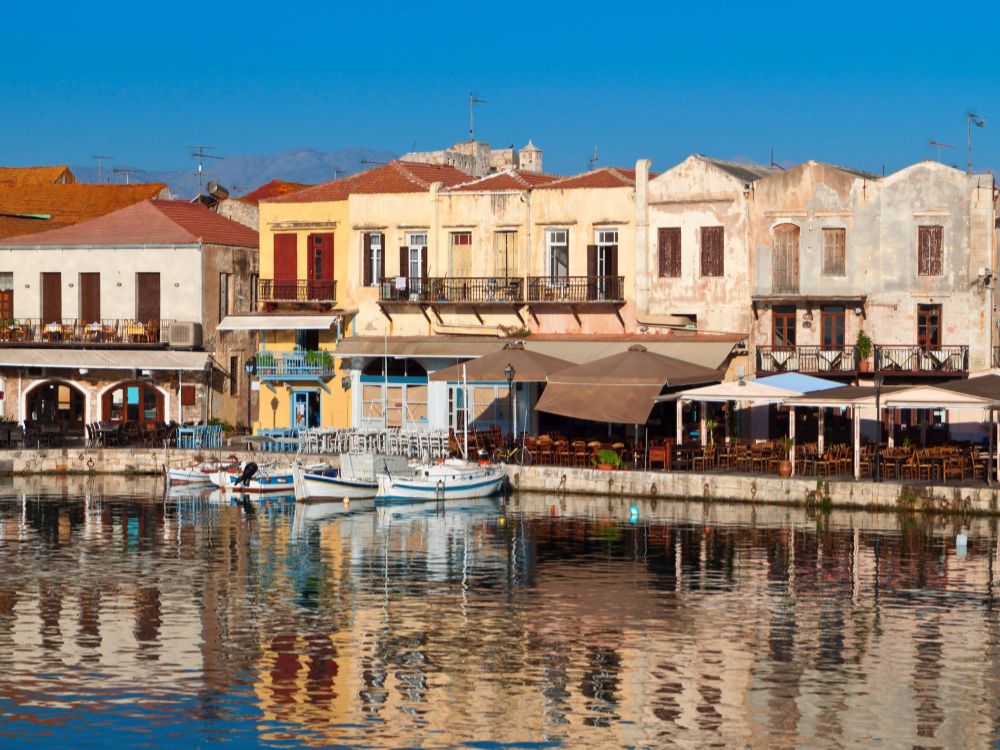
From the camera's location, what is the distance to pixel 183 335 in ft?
180

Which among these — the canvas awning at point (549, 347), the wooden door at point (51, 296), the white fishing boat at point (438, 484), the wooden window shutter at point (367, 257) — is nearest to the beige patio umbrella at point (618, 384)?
Result: the white fishing boat at point (438, 484)

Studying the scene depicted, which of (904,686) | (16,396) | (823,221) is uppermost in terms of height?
(823,221)

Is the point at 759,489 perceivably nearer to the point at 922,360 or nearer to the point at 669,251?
the point at 922,360

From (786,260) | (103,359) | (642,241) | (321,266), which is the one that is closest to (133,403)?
(103,359)

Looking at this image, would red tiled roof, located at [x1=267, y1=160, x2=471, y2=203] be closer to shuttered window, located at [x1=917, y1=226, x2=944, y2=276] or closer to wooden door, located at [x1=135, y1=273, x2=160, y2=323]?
wooden door, located at [x1=135, y1=273, x2=160, y2=323]

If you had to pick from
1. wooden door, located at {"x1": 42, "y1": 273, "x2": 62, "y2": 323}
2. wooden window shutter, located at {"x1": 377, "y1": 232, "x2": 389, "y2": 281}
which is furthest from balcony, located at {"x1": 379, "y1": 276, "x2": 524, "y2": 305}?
wooden door, located at {"x1": 42, "y1": 273, "x2": 62, "y2": 323}

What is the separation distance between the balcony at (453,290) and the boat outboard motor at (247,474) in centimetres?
985

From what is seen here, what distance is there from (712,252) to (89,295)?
19948 mm

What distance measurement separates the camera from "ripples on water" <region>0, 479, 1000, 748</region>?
70.4 feet

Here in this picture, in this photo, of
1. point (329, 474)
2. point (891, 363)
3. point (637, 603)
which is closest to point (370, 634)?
point (637, 603)

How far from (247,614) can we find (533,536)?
976 cm

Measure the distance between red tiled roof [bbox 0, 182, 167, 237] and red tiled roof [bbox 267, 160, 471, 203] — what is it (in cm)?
1141

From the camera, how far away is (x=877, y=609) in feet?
92.6

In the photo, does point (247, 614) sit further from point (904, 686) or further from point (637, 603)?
point (904, 686)
